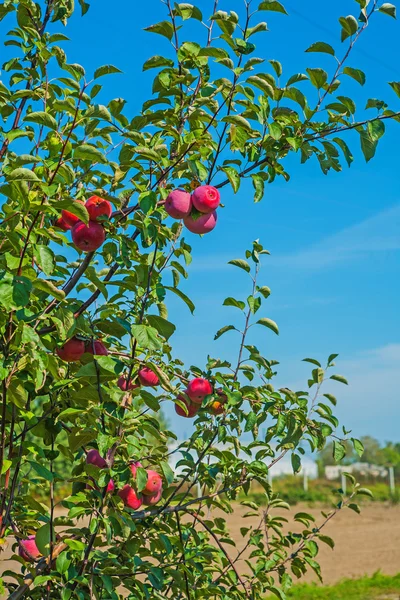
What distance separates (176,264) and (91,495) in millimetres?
724

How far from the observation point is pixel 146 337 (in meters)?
1.69

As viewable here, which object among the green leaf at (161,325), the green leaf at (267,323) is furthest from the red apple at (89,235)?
the green leaf at (267,323)

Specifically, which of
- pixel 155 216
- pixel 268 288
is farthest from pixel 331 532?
pixel 155 216

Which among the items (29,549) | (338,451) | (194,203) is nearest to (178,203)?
(194,203)

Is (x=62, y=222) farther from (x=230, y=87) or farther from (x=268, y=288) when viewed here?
(x=268, y=288)

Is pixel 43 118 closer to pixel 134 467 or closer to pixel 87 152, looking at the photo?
pixel 87 152

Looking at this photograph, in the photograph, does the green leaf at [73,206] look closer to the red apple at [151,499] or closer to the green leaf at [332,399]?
the red apple at [151,499]

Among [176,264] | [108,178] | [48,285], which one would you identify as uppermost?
[108,178]

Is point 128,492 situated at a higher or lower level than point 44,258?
lower

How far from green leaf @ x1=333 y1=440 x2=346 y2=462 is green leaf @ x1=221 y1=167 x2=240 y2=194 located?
0.93 m

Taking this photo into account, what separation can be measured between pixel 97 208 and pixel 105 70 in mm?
393

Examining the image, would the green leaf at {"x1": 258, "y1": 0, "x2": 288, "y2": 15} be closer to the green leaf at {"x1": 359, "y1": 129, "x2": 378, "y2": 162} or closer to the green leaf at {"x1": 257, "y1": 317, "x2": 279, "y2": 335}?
the green leaf at {"x1": 359, "y1": 129, "x2": 378, "y2": 162}

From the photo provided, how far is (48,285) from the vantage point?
5.58 ft

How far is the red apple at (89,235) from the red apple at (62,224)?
137 mm
